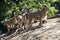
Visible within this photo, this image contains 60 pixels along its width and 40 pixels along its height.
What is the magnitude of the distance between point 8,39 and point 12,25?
1.37 meters

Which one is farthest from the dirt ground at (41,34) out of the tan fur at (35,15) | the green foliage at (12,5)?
the green foliage at (12,5)

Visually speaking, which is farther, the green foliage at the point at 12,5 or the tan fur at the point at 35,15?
the green foliage at the point at 12,5

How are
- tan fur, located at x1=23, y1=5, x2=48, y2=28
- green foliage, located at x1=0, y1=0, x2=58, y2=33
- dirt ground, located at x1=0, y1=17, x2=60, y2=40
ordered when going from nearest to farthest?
1. dirt ground, located at x1=0, y1=17, x2=60, y2=40
2. tan fur, located at x1=23, y1=5, x2=48, y2=28
3. green foliage, located at x1=0, y1=0, x2=58, y2=33

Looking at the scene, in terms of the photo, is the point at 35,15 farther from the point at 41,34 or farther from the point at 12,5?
the point at 12,5

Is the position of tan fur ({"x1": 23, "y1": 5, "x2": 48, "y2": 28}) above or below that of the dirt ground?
above

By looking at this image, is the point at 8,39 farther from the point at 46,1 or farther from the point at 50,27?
the point at 46,1

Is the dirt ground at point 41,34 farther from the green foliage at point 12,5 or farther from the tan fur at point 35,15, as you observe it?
the green foliage at point 12,5

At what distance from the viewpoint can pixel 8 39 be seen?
1220 cm

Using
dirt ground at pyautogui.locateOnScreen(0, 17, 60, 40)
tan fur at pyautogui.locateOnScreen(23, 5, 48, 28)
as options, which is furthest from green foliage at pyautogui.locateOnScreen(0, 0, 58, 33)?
dirt ground at pyautogui.locateOnScreen(0, 17, 60, 40)

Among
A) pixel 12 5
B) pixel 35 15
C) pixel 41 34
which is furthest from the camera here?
pixel 12 5

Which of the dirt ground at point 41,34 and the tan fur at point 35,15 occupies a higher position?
the tan fur at point 35,15

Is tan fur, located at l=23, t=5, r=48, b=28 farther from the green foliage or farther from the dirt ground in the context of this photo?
the green foliage

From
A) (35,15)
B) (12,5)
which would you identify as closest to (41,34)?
(35,15)

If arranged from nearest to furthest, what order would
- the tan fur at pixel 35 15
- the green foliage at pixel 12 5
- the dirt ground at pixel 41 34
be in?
1. the dirt ground at pixel 41 34
2. the tan fur at pixel 35 15
3. the green foliage at pixel 12 5
